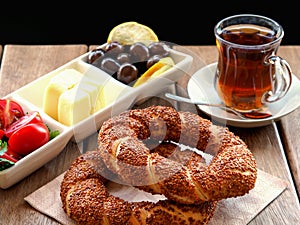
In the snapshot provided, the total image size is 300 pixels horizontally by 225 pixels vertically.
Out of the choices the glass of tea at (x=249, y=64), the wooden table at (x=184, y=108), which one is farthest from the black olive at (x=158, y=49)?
the glass of tea at (x=249, y=64)

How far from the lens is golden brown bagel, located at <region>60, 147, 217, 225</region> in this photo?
157 centimetres

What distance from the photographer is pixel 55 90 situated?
6.64 ft

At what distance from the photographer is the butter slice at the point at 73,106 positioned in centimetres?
193

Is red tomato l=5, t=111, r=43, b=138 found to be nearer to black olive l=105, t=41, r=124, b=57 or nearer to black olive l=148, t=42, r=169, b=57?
black olive l=105, t=41, r=124, b=57

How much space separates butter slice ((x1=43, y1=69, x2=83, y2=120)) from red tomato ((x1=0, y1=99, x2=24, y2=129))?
3.9 inches

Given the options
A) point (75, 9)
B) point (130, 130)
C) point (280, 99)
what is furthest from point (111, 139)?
point (75, 9)

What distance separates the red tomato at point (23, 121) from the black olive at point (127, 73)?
0.35 meters

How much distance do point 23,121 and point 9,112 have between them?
66 millimetres

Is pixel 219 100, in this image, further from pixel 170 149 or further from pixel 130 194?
pixel 130 194

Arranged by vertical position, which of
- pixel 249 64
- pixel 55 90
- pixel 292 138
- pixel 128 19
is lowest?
pixel 128 19

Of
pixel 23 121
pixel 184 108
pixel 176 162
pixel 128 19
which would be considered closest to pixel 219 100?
pixel 184 108

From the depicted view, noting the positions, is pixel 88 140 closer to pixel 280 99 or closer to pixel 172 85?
pixel 172 85

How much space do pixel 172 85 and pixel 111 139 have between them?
623 mm

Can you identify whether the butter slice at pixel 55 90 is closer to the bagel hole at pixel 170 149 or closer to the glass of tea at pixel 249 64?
the bagel hole at pixel 170 149
